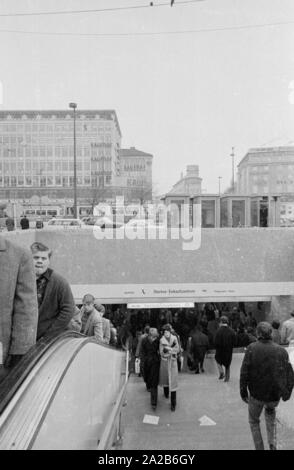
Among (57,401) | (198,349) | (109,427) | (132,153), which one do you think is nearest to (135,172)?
(132,153)

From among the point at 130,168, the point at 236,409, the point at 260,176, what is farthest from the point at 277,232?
the point at 130,168

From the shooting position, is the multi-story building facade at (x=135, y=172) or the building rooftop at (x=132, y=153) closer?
the multi-story building facade at (x=135, y=172)

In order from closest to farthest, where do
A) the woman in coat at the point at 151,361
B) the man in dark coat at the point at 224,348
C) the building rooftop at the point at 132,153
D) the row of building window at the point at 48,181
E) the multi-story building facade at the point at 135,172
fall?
1. the woman in coat at the point at 151,361
2. the man in dark coat at the point at 224,348
3. the row of building window at the point at 48,181
4. the multi-story building facade at the point at 135,172
5. the building rooftop at the point at 132,153

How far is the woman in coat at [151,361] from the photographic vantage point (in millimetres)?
3826

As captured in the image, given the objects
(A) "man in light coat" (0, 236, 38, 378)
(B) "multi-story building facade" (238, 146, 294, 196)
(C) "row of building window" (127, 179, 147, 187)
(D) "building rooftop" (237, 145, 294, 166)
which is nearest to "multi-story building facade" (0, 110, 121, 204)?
(C) "row of building window" (127, 179, 147, 187)

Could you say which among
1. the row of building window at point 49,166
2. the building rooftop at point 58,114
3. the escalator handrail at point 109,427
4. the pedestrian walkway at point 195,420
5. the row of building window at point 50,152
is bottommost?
the pedestrian walkway at point 195,420

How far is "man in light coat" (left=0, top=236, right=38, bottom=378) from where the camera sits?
62.3 inches

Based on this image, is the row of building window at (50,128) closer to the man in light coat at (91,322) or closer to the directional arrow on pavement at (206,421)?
the man in light coat at (91,322)

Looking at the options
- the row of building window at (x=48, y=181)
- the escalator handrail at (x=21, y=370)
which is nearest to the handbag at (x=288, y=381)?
the escalator handrail at (x=21, y=370)

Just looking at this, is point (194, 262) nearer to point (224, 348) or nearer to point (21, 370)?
point (224, 348)

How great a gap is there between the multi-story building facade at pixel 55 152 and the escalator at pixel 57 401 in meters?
14.8

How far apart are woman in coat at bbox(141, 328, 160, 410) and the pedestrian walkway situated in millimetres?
170

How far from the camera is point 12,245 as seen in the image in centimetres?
161
